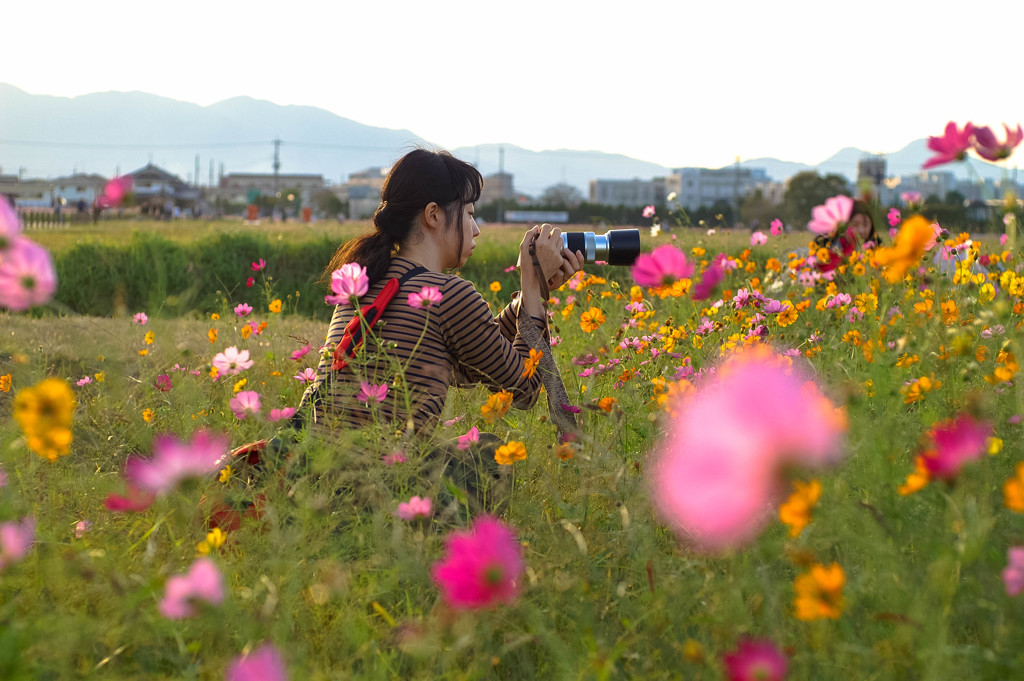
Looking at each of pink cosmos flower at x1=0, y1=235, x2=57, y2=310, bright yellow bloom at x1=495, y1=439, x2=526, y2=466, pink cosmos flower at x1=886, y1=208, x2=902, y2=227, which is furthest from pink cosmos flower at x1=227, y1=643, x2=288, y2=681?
pink cosmos flower at x1=886, y1=208, x2=902, y2=227

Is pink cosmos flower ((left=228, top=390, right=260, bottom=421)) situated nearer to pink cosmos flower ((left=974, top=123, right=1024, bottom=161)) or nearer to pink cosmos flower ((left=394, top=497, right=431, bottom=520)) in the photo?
pink cosmos flower ((left=394, top=497, right=431, bottom=520))

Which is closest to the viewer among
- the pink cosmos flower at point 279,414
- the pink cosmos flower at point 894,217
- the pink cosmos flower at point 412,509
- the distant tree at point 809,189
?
the pink cosmos flower at point 412,509

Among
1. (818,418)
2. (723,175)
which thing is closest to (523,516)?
(818,418)

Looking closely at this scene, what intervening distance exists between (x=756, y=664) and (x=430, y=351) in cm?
126

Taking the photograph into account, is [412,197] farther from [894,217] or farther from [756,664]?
[894,217]

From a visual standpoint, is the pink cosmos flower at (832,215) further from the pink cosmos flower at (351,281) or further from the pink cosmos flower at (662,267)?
the pink cosmos flower at (351,281)

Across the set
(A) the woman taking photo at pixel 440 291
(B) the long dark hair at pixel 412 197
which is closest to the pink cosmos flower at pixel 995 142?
(A) the woman taking photo at pixel 440 291

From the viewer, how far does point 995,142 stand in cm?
112

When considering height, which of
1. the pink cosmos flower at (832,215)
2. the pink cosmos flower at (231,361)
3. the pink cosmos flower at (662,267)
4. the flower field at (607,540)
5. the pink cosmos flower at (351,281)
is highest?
the pink cosmos flower at (832,215)

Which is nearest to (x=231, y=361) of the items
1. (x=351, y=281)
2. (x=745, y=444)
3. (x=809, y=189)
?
(x=351, y=281)

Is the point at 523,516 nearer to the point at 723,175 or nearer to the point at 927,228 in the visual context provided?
the point at 927,228

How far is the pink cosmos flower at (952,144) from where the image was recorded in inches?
44.5

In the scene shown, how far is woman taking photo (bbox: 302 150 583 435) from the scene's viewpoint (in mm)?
1870

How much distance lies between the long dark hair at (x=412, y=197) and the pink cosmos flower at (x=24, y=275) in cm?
107
